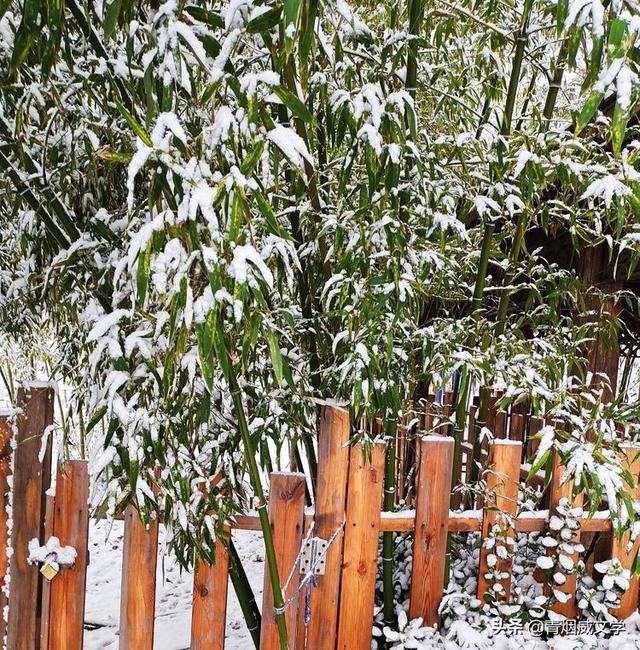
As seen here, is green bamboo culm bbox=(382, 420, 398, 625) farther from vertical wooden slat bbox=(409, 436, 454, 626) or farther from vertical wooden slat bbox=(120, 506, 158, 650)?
vertical wooden slat bbox=(120, 506, 158, 650)

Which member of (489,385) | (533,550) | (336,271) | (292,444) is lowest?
(533,550)

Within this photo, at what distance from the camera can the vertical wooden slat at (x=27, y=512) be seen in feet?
4.80

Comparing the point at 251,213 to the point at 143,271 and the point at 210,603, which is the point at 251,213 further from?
the point at 210,603

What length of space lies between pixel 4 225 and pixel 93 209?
77cm

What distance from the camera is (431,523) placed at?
5.21 feet

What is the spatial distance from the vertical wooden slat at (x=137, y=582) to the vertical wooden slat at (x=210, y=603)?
129 mm

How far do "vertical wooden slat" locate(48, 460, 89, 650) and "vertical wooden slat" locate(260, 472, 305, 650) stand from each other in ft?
1.71

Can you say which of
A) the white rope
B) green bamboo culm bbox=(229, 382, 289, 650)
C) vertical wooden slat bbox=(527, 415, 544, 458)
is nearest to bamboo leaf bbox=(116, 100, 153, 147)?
green bamboo culm bbox=(229, 382, 289, 650)

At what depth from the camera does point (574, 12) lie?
0.73m

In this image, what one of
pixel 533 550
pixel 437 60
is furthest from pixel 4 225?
pixel 533 550

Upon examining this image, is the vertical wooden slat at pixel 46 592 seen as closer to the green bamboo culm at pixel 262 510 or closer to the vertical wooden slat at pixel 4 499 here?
the vertical wooden slat at pixel 4 499

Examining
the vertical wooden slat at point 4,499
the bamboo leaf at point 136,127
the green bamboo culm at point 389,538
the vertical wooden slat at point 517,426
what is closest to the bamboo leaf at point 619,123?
the bamboo leaf at point 136,127

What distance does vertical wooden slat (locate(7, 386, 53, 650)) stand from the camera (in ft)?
4.80

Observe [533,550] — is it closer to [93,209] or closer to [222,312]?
[222,312]
